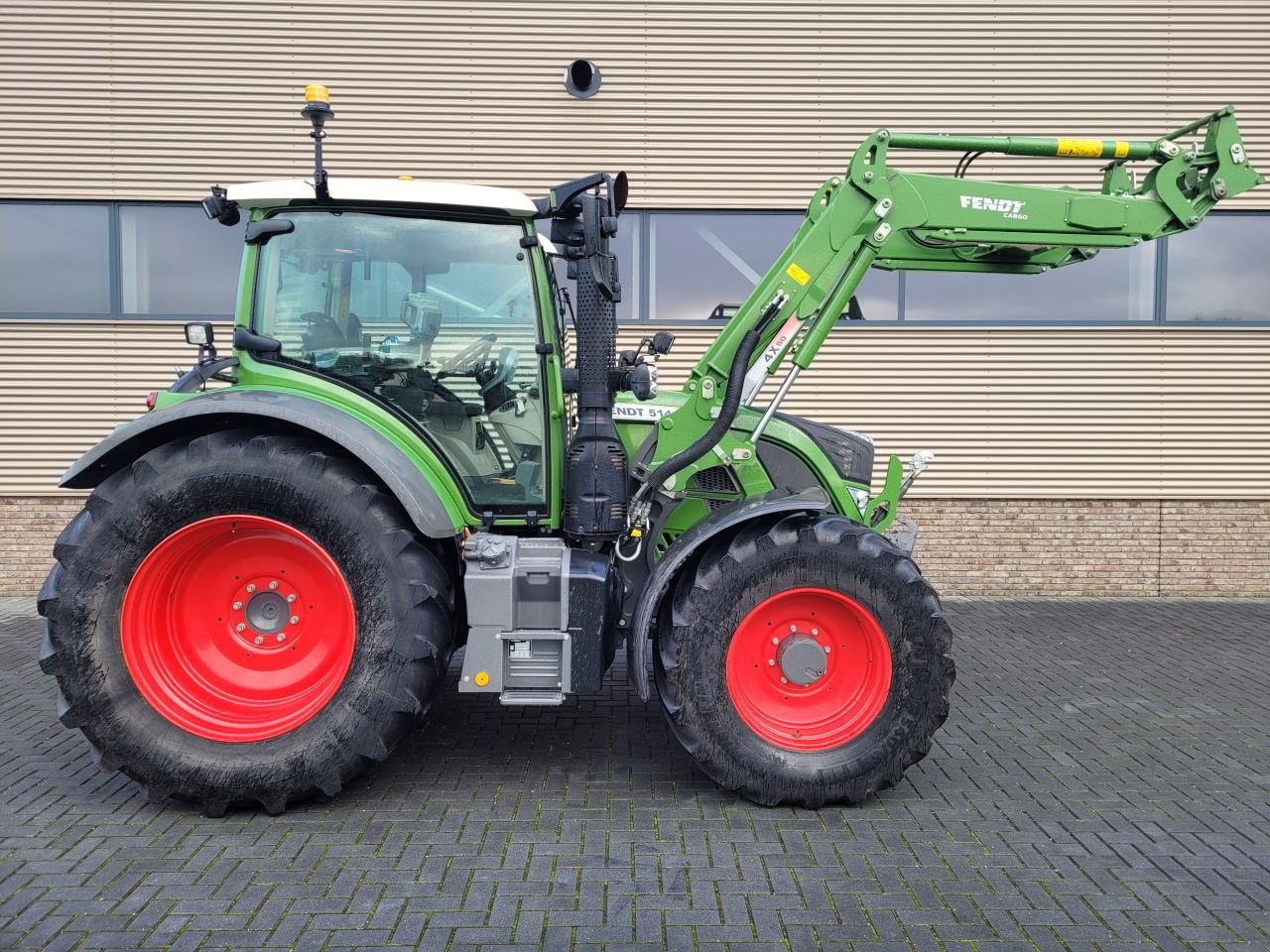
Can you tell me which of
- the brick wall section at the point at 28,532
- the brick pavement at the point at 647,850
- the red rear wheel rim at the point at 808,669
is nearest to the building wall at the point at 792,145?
the brick wall section at the point at 28,532

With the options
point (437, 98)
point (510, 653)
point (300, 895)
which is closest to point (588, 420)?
point (510, 653)

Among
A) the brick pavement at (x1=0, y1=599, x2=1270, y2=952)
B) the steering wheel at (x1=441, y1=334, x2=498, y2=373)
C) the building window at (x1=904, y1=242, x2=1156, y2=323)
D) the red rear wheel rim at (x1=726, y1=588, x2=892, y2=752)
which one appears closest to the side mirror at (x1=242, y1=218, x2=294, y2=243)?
the steering wheel at (x1=441, y1=334, x2=498, y2=373)

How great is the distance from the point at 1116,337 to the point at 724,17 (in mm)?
4667

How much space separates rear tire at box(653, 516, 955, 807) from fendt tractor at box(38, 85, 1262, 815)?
0.01 meters

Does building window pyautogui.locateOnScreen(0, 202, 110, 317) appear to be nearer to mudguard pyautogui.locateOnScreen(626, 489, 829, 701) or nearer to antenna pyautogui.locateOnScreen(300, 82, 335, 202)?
antenna pyautogui.locateOnScreen(300, 82, 335, 202)

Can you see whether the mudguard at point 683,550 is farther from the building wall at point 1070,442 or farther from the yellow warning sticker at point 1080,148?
the building wall at point 1070,442

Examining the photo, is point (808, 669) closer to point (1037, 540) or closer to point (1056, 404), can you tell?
point (1037, 540)

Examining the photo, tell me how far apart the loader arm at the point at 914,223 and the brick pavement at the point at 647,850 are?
1494 millimetres

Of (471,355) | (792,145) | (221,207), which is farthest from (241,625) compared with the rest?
(792,145)

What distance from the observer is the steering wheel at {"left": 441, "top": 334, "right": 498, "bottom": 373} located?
13.6 feet

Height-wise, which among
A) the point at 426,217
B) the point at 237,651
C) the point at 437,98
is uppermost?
the point at 437,98

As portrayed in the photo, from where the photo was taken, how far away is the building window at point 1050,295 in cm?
843

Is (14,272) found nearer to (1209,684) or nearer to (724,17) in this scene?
(724,17)

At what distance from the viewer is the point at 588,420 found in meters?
4.17
